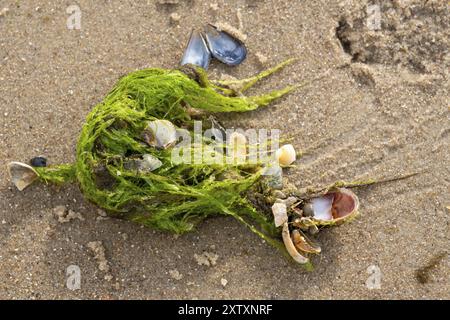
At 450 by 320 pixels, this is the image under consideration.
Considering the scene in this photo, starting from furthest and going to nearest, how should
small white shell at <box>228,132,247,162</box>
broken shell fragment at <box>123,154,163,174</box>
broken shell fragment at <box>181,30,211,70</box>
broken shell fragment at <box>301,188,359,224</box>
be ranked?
broken shell fragment at <box>181,30,211,70</box> < small white shell at <box>228,132,247,162</box> < broken shell fragment at <box>301,188,359,224</box> < broken shell fragment at <box>123,154,163,174</box>

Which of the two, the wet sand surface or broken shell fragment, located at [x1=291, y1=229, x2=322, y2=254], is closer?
broken shell fragment, located at [x1=291, y1=229, x2=322, y2=254]

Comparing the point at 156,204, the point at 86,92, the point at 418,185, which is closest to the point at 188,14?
the point at 86,92

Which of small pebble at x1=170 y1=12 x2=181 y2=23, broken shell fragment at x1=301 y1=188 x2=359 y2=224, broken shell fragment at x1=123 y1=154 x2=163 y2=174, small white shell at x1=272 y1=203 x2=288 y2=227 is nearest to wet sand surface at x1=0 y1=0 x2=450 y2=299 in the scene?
small pebble at x1=170 y1=12 x2=181 y2=23

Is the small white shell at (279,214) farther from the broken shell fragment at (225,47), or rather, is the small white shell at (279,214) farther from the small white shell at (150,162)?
the broken shell fragment at (225,47)

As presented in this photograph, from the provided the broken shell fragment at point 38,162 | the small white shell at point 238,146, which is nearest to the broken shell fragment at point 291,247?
the small white shell at point 238,146

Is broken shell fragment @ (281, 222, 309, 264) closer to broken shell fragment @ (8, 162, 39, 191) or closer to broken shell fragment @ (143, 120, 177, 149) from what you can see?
broken shell fragment @ (143, 120, 177, 149)

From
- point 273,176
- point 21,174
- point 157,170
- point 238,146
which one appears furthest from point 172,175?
point 21,174
